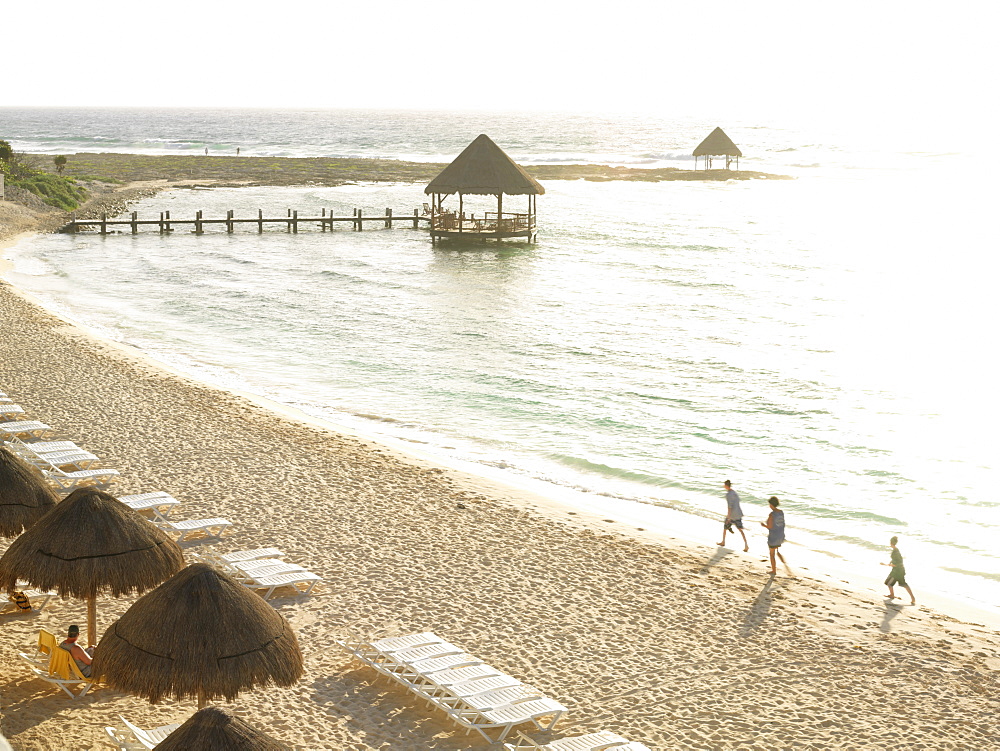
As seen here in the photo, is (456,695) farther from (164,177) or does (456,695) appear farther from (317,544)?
(164,177)

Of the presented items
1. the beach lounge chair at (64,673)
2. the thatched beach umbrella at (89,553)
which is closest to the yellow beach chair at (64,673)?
the beach lounge chair at (64,673)

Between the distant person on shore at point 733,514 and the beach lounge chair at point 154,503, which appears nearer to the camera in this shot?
the beach lounge chair at point 154,503

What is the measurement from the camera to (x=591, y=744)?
23.9ft

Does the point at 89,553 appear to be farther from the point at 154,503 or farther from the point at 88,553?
the point at 154,503

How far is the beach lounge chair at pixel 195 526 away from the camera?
11.5 m

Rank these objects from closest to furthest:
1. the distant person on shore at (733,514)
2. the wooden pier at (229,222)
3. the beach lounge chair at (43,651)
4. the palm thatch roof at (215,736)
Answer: the palm thatch roof at (215,736) < the beach lounge chair at (43,651) < the distant person on shore at (733,514) < the wooden pier at (229,222)

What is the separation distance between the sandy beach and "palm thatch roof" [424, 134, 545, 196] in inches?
1072

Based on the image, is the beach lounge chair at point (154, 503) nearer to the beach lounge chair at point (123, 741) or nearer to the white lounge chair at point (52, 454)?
the white lounge chair at point (52, 454)

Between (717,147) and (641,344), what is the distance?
196 ft

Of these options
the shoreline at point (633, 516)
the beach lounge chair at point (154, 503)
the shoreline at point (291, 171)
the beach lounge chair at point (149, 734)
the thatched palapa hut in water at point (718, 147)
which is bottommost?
the shoreline at point (633, 516)

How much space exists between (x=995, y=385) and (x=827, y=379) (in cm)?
389

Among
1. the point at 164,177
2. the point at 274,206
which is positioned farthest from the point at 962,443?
the point at 164,177

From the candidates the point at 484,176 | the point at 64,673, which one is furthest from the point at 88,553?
the point at 484,176

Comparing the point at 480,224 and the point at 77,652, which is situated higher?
the point at 480,224
